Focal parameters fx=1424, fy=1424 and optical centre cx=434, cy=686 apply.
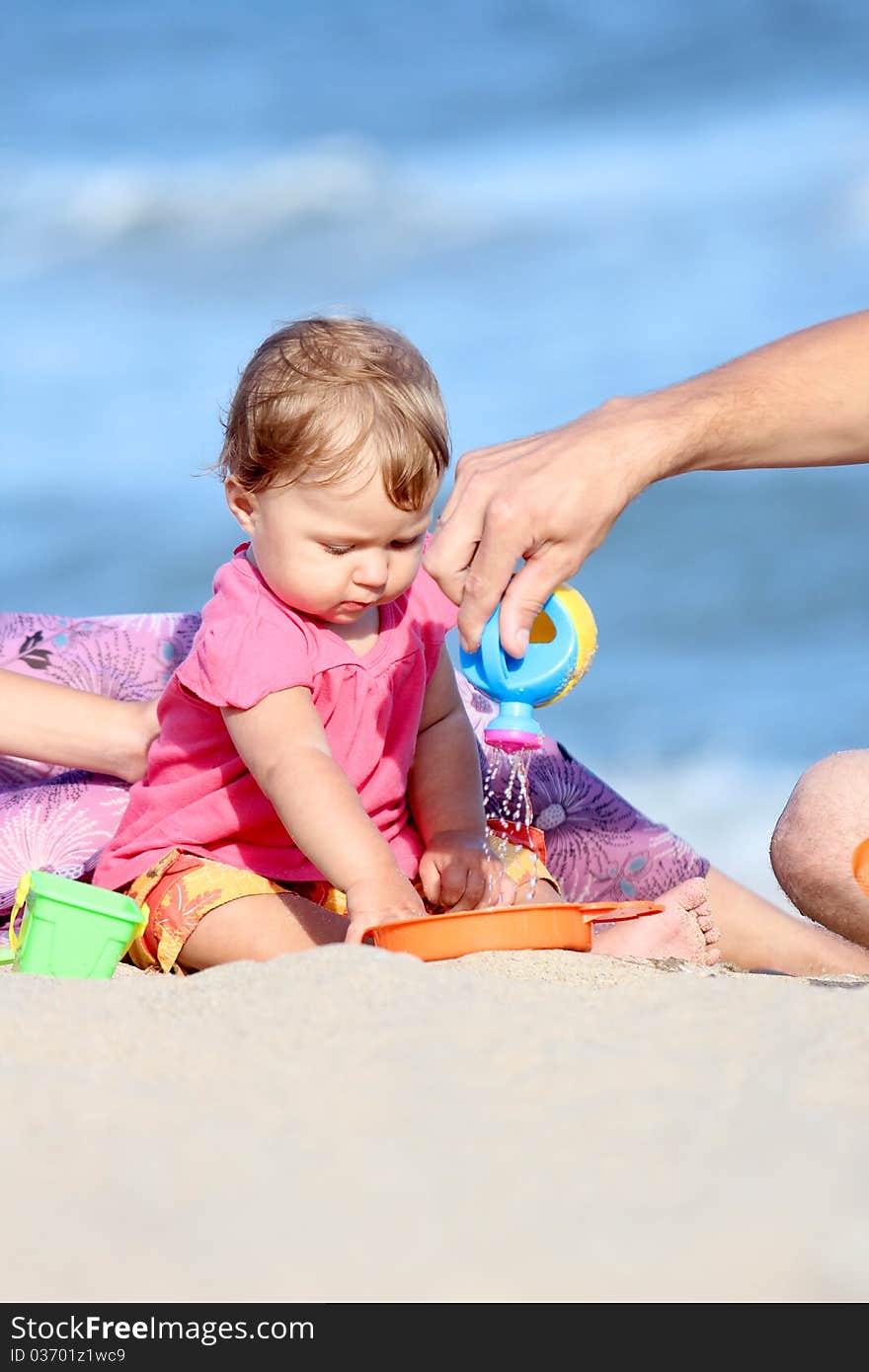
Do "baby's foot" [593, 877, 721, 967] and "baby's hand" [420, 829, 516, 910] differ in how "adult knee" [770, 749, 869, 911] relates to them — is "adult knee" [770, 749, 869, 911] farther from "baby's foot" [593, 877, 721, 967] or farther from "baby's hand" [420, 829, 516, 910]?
"baby's hand" [420, 829, 516, 910]

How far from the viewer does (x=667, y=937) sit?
2.69 metres

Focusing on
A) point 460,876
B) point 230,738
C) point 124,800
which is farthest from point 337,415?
point 124,800

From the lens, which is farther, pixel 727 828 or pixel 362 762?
pixel 727 828

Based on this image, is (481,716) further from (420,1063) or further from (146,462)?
(146,462)

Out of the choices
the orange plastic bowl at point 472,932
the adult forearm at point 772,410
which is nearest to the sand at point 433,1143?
the orange plastic bowl at point 472,932

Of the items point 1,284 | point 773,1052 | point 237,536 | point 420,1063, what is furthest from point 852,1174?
point 1,284

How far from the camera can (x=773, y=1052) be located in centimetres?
135

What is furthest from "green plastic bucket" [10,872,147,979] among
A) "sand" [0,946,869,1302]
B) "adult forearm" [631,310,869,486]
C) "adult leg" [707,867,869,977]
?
"adult leg" [707,867,869,977]

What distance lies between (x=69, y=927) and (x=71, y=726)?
95cm

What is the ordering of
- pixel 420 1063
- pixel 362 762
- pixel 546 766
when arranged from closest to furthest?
pixel 420 1063 < pixel 362 762 < pixel 546 766

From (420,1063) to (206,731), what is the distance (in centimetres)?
148

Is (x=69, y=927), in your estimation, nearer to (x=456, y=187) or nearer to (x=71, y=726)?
(x=71, y=726)

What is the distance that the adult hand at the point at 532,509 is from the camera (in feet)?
5.56

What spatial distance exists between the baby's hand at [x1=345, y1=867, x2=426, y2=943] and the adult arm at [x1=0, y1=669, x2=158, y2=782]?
948 millimetres
